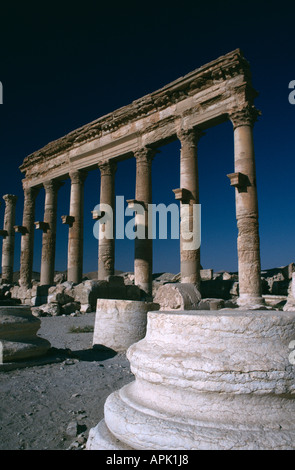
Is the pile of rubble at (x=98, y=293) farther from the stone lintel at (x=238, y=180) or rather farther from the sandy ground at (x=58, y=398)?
the sandy ground at (x=58, y=398)

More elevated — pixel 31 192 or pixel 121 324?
pixel 31 192

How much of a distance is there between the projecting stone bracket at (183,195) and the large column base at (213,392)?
460 inches

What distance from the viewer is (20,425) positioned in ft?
11.1

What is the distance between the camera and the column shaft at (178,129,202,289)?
13961 millimetres

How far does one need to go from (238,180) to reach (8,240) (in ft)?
67.4

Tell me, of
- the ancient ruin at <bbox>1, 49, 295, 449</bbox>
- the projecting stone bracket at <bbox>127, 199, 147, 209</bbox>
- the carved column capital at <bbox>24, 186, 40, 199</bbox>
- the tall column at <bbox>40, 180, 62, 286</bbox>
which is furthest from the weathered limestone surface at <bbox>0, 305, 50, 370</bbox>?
the carved column capital at <bbox>24, 186, 40, 199</bbox>

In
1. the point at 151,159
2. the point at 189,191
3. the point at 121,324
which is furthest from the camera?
the point at 151,159

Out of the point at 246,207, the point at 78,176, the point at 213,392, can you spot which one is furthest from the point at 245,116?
the point at 213,392

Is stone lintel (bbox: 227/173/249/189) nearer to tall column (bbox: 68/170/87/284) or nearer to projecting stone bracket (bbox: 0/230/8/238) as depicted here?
tall column (bbox: 68/170/87/284)

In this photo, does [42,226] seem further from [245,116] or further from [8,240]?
[245,116]

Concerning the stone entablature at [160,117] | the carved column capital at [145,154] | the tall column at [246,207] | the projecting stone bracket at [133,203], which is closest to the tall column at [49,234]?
the stone entablature at [160,117]

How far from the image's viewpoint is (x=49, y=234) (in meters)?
21.5

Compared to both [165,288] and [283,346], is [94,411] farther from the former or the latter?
[165,288]

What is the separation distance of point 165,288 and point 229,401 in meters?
5.90
